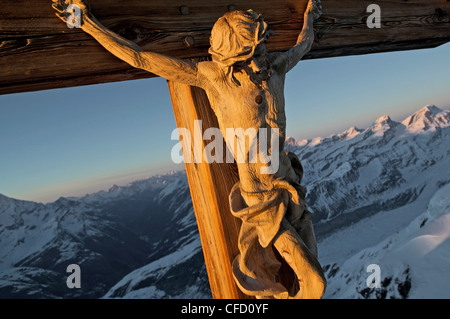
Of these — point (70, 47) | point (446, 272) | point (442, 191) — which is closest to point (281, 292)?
point (70, 47)

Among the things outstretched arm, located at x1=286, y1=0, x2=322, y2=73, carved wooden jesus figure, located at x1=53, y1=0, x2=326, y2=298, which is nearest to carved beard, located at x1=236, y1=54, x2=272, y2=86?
carved wooden jesus figure, located at x1=53, y1=0, x2=326, y2=298

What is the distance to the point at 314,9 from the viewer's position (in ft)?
6.40

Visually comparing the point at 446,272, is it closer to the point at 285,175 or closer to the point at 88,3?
the point at 285,175

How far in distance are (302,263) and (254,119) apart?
0.62 metres

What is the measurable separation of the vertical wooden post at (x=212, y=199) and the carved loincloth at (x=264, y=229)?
0.09 metres

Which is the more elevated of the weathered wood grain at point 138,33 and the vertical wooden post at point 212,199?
the weathered wood grain at point 138,33

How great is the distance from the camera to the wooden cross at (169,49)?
147 centimetres

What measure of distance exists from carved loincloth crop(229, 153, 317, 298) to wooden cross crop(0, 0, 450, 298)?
0.11m

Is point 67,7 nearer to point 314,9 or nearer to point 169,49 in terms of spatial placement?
point 169,49

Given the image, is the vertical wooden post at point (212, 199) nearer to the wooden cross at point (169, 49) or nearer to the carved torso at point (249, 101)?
the wooden cross at point (169, 49)

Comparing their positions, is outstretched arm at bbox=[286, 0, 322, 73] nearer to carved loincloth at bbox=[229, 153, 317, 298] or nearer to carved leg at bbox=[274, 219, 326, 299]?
carved loincloth at bbox=[229, 153, 317, 298]

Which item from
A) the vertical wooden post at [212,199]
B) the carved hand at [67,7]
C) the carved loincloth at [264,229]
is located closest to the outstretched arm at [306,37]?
the vertical wooden post at [212,199]

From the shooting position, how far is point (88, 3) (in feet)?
4.95

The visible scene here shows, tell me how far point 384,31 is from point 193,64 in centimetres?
150
